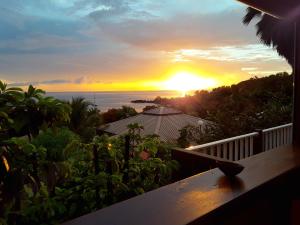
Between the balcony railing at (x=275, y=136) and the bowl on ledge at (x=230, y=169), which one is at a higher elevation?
the bowl on ledge at (x=230, y=169)

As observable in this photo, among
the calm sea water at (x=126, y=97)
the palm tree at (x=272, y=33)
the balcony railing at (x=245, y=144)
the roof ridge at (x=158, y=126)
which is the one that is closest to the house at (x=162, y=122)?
the roof ridge at (x=158, y=126)

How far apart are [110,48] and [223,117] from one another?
4.82m

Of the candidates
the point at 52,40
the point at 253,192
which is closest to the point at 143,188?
the point at 253,192

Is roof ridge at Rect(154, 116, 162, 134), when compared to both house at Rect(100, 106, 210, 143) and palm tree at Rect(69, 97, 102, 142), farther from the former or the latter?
palm tree at Rect(69, 97, 102, 142)

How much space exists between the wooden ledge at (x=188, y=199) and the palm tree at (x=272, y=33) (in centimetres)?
909

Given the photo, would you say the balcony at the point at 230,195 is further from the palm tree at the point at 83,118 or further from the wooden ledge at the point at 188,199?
the palm tree at the point at 83,118

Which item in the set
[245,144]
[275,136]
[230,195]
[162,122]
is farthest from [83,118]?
[230,195]

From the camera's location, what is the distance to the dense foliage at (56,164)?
1220 mm

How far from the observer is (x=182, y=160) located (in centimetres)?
255

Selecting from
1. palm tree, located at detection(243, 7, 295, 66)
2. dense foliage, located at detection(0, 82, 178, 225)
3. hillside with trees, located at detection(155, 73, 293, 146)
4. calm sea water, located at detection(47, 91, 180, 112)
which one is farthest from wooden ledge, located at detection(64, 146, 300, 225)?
calm sea water, located at detection(47, 91, 180, 112)

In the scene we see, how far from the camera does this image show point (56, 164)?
1511 mm

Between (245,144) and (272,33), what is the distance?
741 centimetres

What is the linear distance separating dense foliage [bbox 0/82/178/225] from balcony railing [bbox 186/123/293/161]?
2.39 ft

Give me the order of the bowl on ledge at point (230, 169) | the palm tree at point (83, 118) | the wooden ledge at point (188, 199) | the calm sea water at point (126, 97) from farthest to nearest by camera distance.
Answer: the calm sea water at point (126, 97) → the palm tree at point (83, 118) → the bowl on ledge at point (230, 169) → the wooden ledge at point (188, 199)
